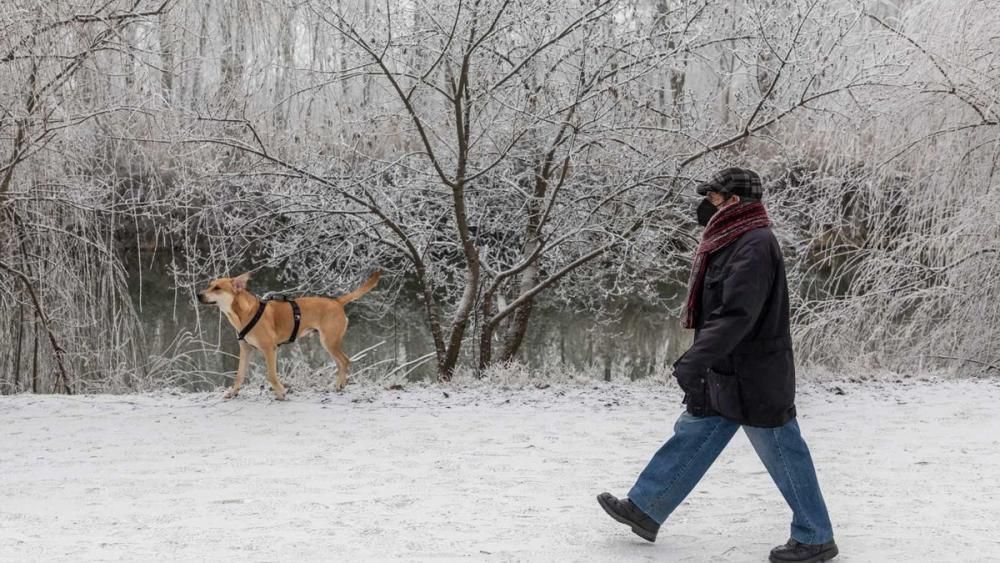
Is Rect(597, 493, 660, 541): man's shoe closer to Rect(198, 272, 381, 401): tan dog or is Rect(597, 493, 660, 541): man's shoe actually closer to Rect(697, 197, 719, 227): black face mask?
Rect(697, 197, 719, 227): black face mask

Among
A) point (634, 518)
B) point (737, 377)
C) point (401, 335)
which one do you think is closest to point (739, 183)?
point (737, 377)

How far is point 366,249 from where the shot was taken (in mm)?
11031

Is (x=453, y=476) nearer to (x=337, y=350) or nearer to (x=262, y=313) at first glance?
(x=262, y=313)

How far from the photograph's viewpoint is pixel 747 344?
3816 millimetres

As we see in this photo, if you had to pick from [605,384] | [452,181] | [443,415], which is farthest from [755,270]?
[452,181]

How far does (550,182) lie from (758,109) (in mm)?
2225

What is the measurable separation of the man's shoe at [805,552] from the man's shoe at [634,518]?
491 millimetres

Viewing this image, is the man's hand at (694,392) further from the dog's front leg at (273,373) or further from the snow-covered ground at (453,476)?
the dog's front leg at (273,373)

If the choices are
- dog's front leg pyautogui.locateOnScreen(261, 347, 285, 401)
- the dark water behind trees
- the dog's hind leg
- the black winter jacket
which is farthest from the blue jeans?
the dark water behind trees

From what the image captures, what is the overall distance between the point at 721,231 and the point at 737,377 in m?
0.58

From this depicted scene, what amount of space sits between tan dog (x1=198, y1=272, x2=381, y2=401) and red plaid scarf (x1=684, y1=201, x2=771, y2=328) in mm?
4095

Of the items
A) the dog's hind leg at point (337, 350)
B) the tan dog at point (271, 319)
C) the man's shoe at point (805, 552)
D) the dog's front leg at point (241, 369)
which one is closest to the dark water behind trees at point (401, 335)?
Answer: the dog's hind leg at point (337, 350)

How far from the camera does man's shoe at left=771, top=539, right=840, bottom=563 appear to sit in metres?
3.86

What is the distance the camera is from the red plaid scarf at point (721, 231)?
3.88 m
